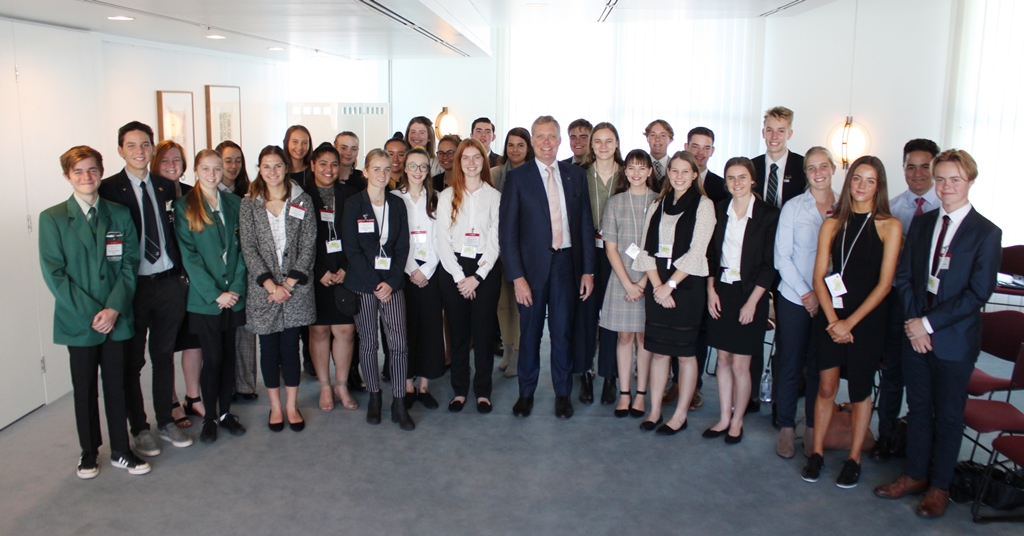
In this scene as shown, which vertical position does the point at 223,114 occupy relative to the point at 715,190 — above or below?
above

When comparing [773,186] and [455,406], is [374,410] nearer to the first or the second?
[455,406]

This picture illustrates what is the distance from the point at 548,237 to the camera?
14.1 ft

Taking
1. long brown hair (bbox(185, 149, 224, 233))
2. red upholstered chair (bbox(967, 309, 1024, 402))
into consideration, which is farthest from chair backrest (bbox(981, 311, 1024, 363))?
long brown hair (bbox(185, 149, 224, 233))

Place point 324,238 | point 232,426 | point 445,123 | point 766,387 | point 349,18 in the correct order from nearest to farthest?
point 232,426 → point 324,238 → point 766,387 → point 349,18 → point 445,123

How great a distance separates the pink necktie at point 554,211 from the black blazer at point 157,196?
2.09 m

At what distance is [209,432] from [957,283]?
3867 millimetres

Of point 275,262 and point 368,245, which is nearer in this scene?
point 275,262

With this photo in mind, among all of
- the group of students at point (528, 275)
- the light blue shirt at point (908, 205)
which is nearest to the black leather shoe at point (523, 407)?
the group of students at point (528, 275)

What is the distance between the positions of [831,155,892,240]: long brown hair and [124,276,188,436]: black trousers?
340cm

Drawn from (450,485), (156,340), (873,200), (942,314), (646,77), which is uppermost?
(646,77)

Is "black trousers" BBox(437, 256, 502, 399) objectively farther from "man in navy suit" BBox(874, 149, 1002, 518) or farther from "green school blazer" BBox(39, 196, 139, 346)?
"man in navy suit" BBox(874, 149, 1002, 518)

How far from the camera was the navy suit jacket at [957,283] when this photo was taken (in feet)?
10.2

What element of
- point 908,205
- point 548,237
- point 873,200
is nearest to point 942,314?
point 873,200

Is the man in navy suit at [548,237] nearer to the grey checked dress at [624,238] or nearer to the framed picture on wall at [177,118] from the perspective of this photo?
the grey checked dress at [624,238]
